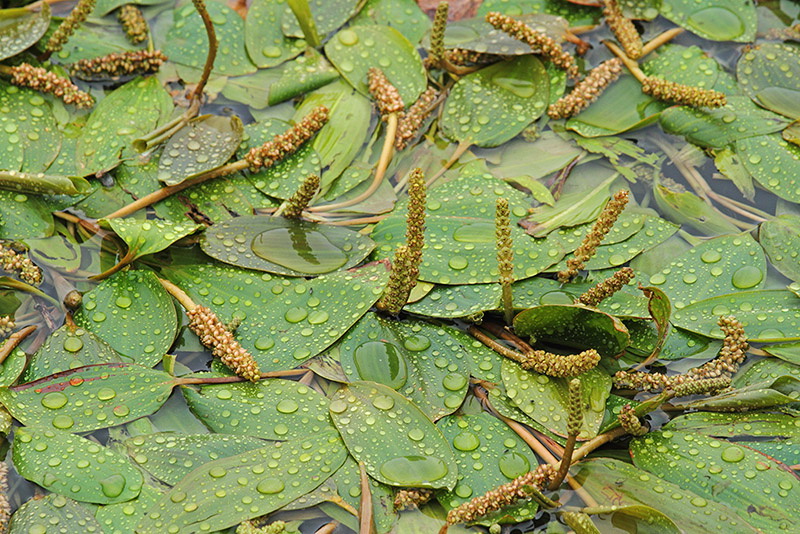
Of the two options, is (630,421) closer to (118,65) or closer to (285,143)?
(285,143)

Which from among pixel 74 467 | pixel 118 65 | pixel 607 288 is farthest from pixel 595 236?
pixel 118 65

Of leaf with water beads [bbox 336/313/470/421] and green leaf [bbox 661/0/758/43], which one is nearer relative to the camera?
leaf with water beads [bbox 336/313/470/421]

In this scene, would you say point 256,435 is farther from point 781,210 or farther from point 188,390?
point 781,210

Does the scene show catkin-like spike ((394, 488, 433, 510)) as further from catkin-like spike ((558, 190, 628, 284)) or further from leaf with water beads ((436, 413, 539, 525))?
catkin-like spike ((558, 190, 628, 284))

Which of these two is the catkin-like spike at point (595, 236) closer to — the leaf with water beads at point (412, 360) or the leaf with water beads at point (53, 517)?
the leaf with water beads at point (412, 360)

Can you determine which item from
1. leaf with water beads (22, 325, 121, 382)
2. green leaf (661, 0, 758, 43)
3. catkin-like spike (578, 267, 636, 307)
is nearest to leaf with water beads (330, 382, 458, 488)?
catkin-like spike (578, 267, 636, 307)
